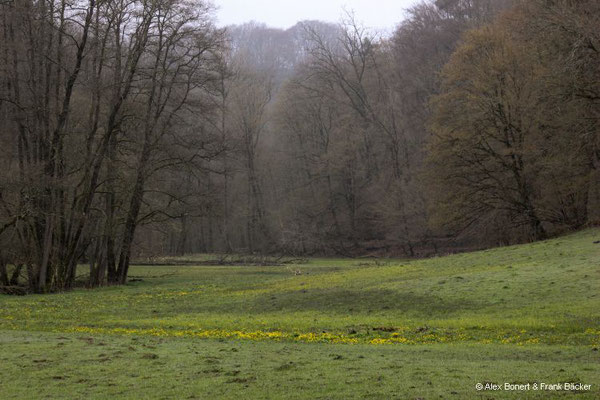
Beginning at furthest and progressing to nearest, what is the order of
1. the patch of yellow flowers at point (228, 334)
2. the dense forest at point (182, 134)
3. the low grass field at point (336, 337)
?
1. the dense forest at point (182, 134)
2. the patch of yellow flowers at point (228, 334)
3. the low grass field at point (336, 337)

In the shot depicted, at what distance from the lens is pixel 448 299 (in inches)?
850

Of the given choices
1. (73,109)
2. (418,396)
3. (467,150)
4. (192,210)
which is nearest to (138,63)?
(73,109)

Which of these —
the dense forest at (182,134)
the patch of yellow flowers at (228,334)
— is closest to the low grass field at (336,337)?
the patch of yellow flowers at (228,334)

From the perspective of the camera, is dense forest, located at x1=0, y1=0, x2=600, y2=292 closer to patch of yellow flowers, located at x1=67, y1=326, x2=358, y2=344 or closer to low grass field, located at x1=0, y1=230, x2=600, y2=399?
low grass field, located at x1=0, y1=230, x2=600, y2=399

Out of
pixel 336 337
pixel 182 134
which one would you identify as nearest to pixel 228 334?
pixel 336 337

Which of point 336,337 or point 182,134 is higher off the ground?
point 182,134

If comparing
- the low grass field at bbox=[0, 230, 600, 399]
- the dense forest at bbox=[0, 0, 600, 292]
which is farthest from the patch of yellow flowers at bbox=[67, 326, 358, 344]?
the dense forest at bbox=[0, 0, 600, 292]

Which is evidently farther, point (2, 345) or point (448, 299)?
point (448, 299)

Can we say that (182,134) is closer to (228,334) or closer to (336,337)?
(228,334)

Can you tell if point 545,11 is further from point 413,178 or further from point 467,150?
point 413,178

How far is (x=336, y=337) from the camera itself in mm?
16047

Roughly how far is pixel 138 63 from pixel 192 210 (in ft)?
35.7

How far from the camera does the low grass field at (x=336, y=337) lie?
9320 millimetres

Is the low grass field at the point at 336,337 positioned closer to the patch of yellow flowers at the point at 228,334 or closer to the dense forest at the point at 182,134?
the patch of yellow flowers at the point at 228,334
